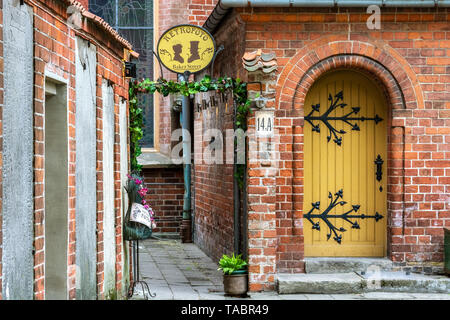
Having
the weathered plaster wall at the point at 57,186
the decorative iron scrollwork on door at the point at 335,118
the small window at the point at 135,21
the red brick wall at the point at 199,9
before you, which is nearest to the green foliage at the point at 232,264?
the decorative iron scrollwork on door at the point at 335,118

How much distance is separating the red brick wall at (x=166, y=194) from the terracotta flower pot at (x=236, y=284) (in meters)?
6.85

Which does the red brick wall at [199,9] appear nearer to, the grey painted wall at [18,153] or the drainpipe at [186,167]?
the drainpipe at [186,167]

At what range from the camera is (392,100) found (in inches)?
386

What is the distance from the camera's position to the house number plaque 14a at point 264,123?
962 centimetres

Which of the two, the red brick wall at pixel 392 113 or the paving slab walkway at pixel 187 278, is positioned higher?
the red brick wall at pixel 392 113

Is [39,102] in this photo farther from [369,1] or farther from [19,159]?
[369,1]

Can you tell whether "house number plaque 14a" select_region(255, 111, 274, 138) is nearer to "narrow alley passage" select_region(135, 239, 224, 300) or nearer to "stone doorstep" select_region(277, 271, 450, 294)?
"stone doorstep" select_region(277, 271, 450, 294)

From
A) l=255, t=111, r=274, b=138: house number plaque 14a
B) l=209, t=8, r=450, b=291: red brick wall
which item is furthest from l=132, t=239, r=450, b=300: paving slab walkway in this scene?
l=255, t=111, r=274, b=138: house number plaque 14a

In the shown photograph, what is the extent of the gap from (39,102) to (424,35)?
6.14 meters

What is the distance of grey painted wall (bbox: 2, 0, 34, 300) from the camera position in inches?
176

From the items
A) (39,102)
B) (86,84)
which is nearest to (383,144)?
(86,84)

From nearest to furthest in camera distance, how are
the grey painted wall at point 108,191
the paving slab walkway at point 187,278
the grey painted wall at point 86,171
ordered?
the grey painted wall at point 86,171, the grey painted wall at point 108,191, the paving slab walkway at point 187,278

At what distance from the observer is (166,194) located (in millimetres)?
16344

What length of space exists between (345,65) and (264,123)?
1308 millimetres
